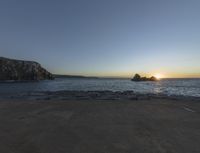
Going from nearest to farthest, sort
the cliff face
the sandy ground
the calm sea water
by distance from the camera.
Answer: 1. the sandy ground
2. the calm sea water
3. the cliff face

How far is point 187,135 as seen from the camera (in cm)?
825

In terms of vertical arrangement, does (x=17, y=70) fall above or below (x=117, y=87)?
above

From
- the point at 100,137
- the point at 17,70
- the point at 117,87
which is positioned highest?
the point at 17,70

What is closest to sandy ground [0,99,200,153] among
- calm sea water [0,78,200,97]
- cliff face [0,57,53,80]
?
calm sea water [0,78,200,97]

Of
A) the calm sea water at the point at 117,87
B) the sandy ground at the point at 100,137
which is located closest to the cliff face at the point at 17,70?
the calm sea water at the point at 117,87

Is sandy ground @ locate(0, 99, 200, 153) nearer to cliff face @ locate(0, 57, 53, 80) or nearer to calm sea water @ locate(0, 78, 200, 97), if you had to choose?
calm sea water @ locate(0, 78, 200, 97)

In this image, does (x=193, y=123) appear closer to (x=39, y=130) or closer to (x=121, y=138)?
(x=121, y=138)

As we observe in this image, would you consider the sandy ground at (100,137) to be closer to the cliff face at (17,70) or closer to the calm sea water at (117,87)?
the calm sea water at (117,87)

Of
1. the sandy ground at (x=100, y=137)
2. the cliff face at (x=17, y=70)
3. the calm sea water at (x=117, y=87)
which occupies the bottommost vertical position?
the calm sea water at (x=117, y=87)

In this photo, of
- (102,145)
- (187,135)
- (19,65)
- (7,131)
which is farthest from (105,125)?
(19,65)

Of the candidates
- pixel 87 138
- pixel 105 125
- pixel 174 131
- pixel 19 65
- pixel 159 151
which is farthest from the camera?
pixel 19 65

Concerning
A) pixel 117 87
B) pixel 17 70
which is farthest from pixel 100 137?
pixel 17 70

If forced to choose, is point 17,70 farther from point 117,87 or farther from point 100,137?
point 100,137

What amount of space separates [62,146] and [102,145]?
140 cm
